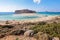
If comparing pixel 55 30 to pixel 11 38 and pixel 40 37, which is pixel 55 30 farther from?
pixel 11 38

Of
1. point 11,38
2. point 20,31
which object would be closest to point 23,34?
point 20,31

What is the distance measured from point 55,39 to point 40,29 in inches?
51.3

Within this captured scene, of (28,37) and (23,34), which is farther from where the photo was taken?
(23,34)

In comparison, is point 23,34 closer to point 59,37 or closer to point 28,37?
point 28,37

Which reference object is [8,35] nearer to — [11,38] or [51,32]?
[11,38]

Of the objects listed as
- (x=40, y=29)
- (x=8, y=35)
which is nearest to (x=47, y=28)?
(x=40, y=29)

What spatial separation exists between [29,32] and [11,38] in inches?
30.3

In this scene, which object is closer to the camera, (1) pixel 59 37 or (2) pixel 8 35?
(1) pixel 59 37

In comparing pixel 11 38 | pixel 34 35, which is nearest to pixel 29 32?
pixel 34 35

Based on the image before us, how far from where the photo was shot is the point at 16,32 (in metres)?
7.42

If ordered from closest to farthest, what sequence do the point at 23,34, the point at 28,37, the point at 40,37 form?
the point at 40,37
the point at 28,37
the point at 23,34

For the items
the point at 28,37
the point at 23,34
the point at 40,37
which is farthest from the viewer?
the point at 23,34

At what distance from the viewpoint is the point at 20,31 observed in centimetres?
753

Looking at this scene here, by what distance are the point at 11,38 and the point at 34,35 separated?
0.89 metres
